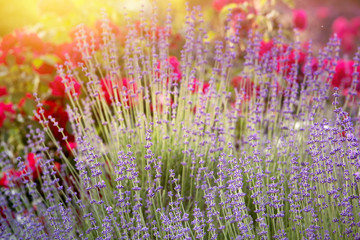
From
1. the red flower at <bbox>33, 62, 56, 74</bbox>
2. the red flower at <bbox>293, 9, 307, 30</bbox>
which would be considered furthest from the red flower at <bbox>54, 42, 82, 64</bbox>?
the red flower at <bbox>293, 9, 307, 30</bbox>

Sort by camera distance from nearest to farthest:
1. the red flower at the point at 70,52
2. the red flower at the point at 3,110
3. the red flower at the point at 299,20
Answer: the red flower at the point at 70,52 → the red flower at the point at 3,110 → the red flower at the point at 299,20

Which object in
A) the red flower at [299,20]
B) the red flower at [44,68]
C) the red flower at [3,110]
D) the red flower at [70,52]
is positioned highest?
the red flower at [299,20]

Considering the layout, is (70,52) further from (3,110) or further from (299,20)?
(299,20)

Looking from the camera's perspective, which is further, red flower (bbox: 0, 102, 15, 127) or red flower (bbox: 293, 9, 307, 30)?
red flower (bbox: 293, 9, 307, 30)

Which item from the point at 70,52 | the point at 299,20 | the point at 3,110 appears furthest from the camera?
the point at 299,20

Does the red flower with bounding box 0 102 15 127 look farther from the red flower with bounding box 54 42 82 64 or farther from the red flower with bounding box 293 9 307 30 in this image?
the red flower with bounding box 293 9 307 30

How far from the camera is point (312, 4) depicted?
7.96 meters

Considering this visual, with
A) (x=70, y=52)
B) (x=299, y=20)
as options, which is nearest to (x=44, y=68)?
(x=70, y=52)

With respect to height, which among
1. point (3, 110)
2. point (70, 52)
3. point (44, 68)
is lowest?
point (3, 110)

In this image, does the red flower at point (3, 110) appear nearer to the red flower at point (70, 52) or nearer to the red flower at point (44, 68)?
the red flower at point (44, 68)

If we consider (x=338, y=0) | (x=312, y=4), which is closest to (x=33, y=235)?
(x=312, y=4)

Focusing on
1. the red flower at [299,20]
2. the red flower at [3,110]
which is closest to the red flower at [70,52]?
the red flower at [3,110]

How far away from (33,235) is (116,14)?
1993 mm

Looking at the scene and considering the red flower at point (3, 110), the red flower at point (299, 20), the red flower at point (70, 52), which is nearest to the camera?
the red flower at point (70, 52)
